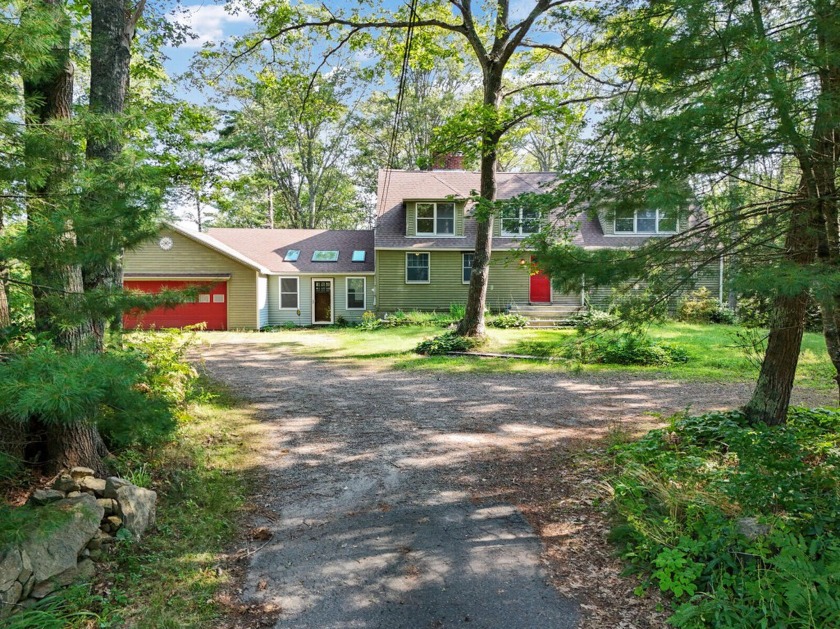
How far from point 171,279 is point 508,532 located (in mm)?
19306

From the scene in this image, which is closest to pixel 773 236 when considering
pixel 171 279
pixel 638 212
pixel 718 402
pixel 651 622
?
pixel 638 212

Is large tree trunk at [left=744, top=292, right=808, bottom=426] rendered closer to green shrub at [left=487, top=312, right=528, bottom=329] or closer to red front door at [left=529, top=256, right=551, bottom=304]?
green shrub at [left=487, top=312, right=528, bottom=329]

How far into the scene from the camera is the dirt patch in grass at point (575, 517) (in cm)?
288

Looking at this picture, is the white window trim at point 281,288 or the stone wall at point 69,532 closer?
the stone wall at point 69,532

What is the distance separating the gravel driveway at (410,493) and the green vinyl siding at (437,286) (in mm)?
11157

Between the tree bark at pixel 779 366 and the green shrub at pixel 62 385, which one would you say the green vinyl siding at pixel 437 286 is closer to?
the tree bark at pixel 779 366

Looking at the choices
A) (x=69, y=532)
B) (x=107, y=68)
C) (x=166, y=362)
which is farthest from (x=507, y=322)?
(x=69, y=532)

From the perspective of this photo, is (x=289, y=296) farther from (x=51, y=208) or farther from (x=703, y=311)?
(x=51, y=208)

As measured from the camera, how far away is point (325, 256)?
2255 centimetres

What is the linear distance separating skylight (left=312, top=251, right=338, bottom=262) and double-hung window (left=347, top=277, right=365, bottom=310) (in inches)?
52.1

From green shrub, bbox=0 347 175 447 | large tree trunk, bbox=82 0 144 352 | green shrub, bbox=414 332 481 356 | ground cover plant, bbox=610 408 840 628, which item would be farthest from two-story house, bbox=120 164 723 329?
green shrub, bbox=0 347 175 447

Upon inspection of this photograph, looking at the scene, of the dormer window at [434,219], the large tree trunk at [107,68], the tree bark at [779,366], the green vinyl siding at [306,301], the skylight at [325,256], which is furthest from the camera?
the skylight at [325,256]

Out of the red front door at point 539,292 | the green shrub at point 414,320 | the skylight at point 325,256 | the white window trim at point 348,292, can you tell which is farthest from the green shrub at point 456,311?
the skylight at point 325,256

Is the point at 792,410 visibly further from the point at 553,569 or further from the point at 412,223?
the point at 412,223
